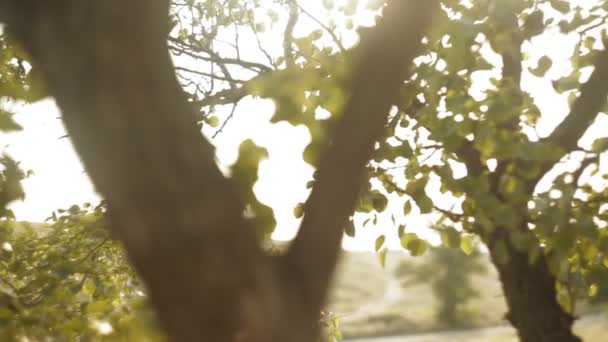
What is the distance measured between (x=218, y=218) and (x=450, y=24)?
1.95m

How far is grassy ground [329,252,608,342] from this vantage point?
33500mm

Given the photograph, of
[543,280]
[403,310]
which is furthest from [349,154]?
[403,310]

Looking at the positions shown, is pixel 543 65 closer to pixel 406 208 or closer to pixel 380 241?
pixel 406 208

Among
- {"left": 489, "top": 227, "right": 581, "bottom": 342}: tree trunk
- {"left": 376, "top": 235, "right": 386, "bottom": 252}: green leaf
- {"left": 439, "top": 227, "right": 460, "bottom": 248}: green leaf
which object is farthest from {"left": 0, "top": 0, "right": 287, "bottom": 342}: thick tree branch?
{"left": 489, "top": 227, "right": 581, "bottom": 342}: tree trunk

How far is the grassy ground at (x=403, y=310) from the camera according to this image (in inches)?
1319

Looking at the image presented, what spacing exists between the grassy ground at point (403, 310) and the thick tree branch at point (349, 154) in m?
23.8

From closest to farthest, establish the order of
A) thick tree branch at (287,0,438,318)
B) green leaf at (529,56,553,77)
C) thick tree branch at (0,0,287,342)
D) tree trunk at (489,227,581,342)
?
thick tree branch at (0,0,287,342)
thick tree branch at (287,0,438,318)
green leaf at (529,56,553,77)
tree trunk at (489,227,581,342)

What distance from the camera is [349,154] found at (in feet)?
5.30

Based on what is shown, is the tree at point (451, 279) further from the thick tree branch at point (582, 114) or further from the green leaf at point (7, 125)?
the green leaf at point (7, 125)

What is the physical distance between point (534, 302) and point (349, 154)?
2.80 m

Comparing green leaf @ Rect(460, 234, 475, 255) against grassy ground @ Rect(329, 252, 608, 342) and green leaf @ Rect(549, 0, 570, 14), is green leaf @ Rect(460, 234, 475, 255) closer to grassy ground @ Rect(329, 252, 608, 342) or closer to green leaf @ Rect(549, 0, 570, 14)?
green leaf @ Rect(549, 0, 570, 14)

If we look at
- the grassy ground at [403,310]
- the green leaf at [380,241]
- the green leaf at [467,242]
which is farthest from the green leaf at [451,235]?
the grassy ground at [403,310]

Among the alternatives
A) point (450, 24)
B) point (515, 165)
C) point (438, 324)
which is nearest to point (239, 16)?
point (450, 24)

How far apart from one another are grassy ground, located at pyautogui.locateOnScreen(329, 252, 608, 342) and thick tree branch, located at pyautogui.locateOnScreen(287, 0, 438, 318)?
23.8m
